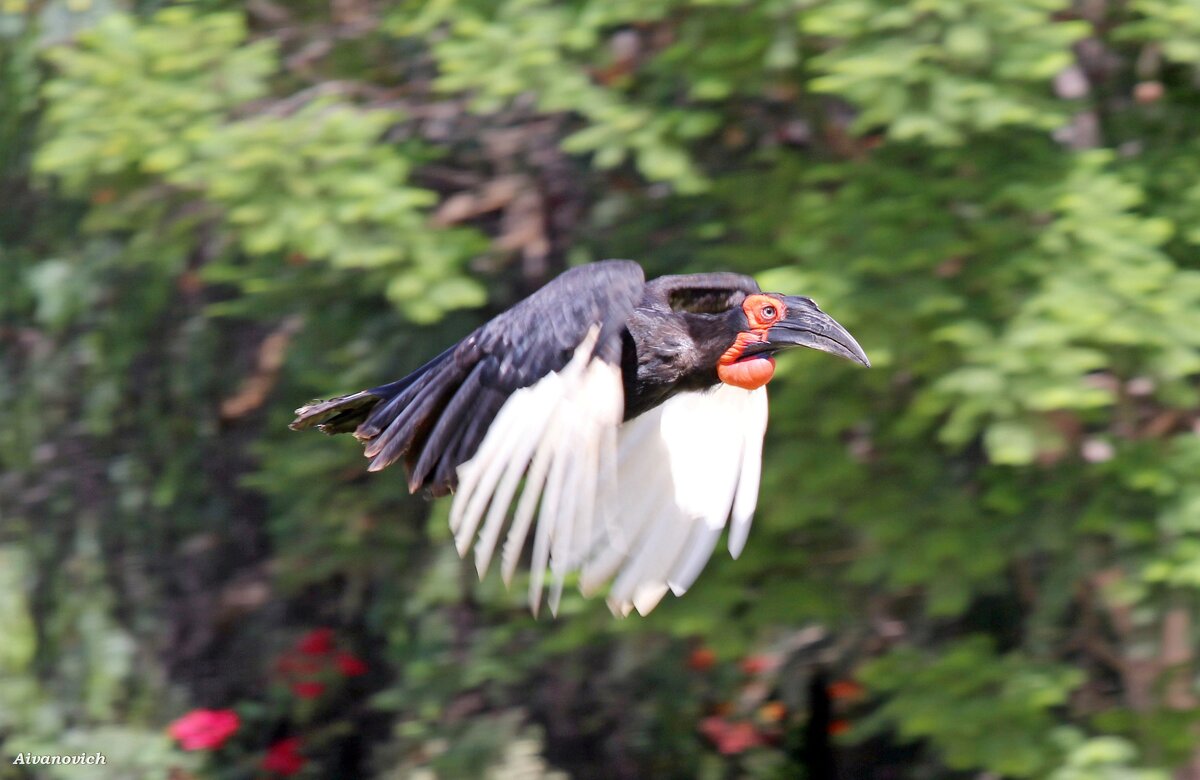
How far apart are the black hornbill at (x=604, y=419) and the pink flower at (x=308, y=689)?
2.06m

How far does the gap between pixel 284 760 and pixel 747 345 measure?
2836 mm

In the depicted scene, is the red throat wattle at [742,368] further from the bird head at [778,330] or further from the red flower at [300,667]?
the red flower at [300,667]

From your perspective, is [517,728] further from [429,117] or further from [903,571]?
[429,117]

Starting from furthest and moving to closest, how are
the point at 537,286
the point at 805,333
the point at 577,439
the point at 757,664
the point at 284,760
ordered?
the point at 284,760 → the point at 757,664 → the point at 537,286 → the point at 805,333 → the point at 577,439

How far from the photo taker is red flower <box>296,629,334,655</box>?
18.5ft

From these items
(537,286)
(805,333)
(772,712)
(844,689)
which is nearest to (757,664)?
(844,689)

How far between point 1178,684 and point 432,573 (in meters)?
2.26

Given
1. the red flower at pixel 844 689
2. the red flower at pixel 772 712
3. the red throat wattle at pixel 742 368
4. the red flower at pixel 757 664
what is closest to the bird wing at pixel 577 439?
the red throat wattle at pixel 742 368

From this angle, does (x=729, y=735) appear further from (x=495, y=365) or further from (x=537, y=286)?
(x=495, y=365)

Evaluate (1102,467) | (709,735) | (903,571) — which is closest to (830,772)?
(709,735)

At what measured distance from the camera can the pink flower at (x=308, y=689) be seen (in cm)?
561

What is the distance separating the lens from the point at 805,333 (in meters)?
3.61

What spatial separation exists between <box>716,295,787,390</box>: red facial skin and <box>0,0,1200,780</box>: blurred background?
1.83ft

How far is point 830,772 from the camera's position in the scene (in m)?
5.65
